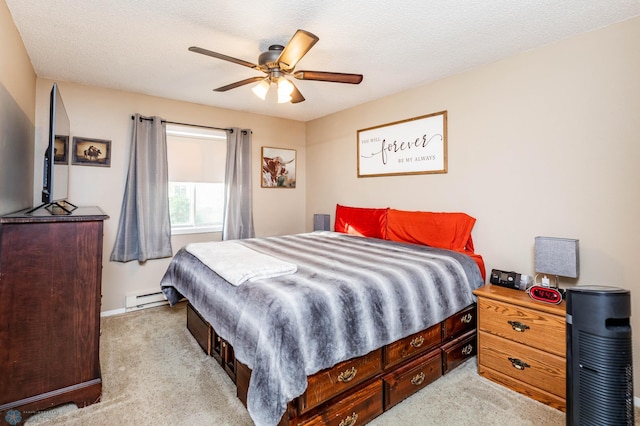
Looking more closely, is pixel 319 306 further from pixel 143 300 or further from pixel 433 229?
pixel 143 300

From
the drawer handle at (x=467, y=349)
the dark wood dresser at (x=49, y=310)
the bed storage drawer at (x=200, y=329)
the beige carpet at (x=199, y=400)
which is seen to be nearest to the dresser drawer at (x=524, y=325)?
the drawer handle at (x=467, y=349)

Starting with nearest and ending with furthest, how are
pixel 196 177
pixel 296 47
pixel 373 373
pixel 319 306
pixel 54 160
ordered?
pixel 319 306 < pixel 373 373 < pixel 296 47 < pixel 54 160 < pixel 196 177

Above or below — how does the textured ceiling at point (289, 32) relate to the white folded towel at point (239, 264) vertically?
above

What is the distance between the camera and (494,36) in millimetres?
2285

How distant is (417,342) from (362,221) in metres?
1.81

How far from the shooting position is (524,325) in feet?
6.77

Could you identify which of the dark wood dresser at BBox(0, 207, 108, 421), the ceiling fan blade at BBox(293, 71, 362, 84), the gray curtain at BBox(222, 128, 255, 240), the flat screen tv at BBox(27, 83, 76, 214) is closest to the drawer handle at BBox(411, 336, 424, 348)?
the ceiling fan blade at BBox(293, 71, 362, 84)

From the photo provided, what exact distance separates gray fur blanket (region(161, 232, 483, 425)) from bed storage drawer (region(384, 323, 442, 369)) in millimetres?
112

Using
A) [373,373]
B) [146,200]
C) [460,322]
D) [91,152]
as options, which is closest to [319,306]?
[373,373]

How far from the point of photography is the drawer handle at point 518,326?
2.06 m

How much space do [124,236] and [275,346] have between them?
9.61 ft

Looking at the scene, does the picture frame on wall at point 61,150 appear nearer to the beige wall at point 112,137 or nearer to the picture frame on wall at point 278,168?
the beige wall at point 112,137

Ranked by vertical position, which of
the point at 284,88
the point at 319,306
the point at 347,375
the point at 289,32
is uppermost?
the point at 289,32

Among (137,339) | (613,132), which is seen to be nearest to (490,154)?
(613,132)
